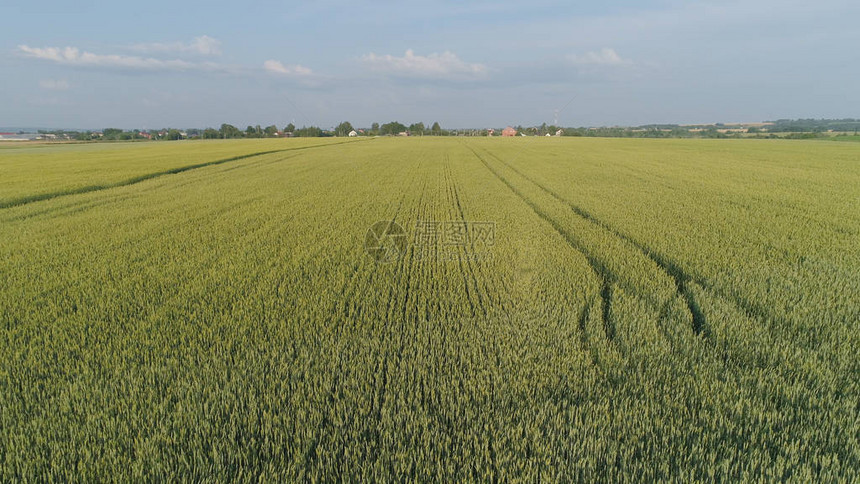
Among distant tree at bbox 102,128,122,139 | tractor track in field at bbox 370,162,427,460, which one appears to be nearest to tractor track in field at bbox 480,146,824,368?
tractor track in field at bbox 370,162,427,460

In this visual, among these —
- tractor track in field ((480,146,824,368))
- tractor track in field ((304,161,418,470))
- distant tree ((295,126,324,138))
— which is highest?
distant tree ((295,126,324,138))

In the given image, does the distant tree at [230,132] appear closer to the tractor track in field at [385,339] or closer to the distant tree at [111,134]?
the distant tree at [111,134]

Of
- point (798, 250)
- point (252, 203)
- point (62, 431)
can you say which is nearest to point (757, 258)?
point (798, 250)

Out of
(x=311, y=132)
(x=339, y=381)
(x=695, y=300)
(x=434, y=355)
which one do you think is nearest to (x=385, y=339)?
(x=434, y=355)

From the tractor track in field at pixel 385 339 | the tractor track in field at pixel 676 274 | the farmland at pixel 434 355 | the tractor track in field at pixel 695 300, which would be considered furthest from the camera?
the tractor track in field at pixel 676 274

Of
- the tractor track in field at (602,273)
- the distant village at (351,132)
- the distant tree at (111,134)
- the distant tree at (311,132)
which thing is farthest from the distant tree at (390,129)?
the tractor track in field at (602,273)

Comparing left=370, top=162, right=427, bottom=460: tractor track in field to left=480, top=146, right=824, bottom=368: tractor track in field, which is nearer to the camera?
left=370, top=162, right=427, bottom=460: tractor track in field

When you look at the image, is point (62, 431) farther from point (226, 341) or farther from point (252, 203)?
point (252, 203)

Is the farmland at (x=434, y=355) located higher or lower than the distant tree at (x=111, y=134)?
lower

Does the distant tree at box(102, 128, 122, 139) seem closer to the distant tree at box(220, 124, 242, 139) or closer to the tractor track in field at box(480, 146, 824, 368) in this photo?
the distant tree at box(220, 124, 242, 139)
